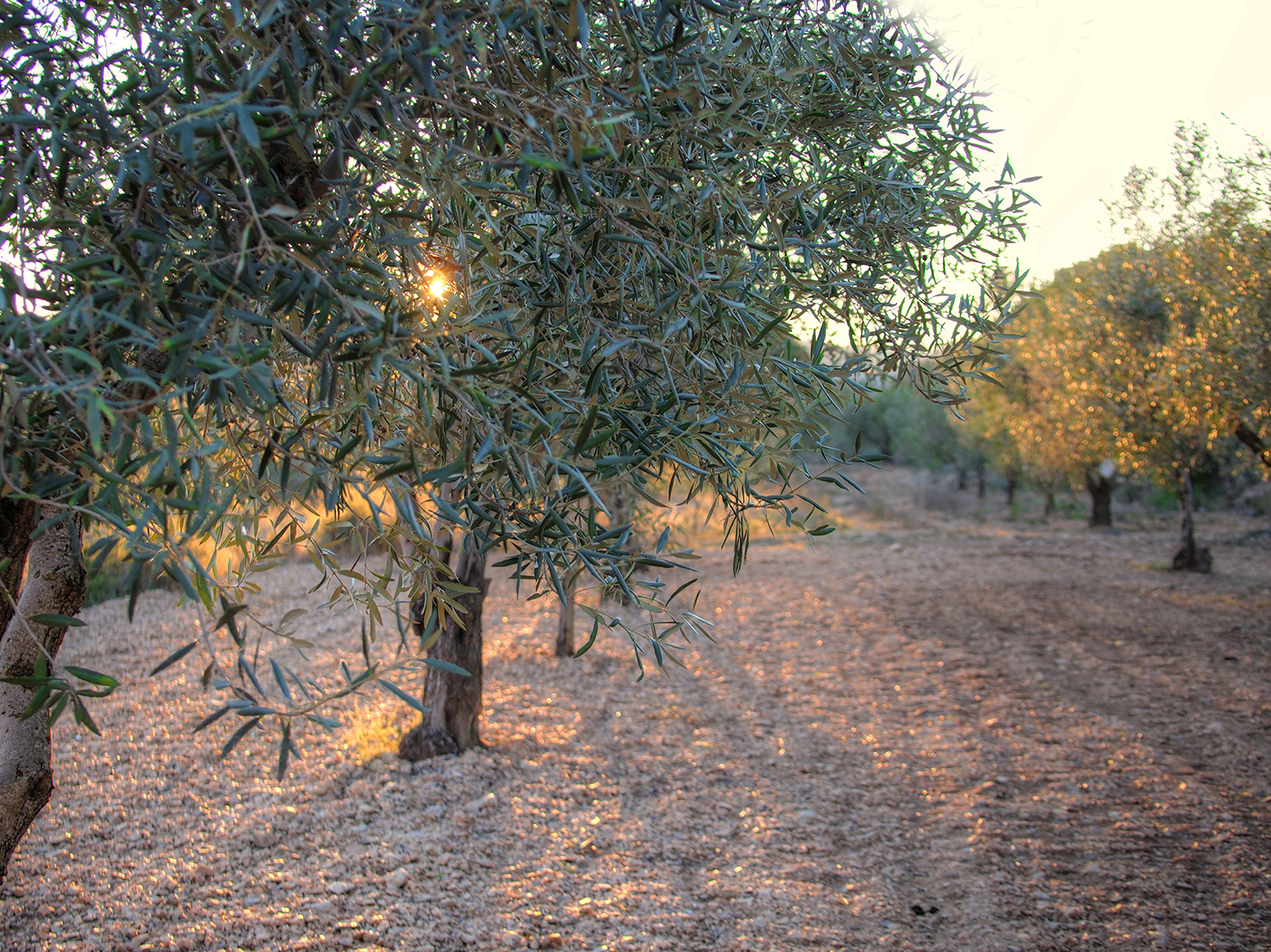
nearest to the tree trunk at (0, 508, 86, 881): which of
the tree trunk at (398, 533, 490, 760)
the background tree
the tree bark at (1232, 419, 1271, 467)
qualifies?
the tree trunk at (398, 533, 490, 760)

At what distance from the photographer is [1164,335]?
1388cm

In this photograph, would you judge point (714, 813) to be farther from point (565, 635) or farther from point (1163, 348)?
point (1163, 348)

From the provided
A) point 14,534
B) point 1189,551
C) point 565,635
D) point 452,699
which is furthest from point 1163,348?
point 14,534

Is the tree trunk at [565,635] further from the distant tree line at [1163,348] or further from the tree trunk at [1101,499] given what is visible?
the tree trunk at [1101,499]

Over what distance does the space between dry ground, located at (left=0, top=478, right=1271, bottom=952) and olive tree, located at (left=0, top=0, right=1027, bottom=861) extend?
2.01m

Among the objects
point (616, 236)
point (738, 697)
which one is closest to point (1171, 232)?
point (738, 697)

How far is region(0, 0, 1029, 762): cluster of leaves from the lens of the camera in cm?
186

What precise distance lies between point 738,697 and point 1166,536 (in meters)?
20.3

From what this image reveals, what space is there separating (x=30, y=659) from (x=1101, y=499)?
28.6 meters

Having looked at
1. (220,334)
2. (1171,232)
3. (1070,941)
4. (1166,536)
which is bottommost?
(1070,941)

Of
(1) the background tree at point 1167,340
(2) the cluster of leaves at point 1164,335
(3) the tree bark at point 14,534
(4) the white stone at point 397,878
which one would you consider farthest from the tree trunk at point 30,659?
(1) the background tree at point 1167,340

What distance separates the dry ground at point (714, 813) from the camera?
Answer: 447 cm

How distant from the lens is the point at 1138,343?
14047 millimetres

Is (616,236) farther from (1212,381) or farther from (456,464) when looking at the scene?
(1212,381)
